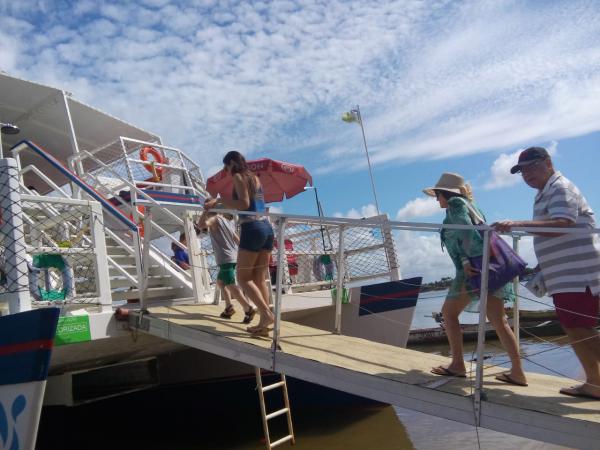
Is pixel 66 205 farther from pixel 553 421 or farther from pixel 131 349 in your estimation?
pixel 553 421

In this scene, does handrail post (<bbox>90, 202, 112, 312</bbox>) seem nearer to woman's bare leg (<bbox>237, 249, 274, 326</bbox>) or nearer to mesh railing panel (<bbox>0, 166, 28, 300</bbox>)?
mesh railing panel (<bbox>0, 166, 28, 300</bbox>)

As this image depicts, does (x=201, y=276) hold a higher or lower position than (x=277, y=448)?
higher

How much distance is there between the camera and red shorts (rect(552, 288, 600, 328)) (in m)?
2.73

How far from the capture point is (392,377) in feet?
10.9

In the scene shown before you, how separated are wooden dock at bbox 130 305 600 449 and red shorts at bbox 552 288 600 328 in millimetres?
441

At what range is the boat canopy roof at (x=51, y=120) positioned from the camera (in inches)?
322

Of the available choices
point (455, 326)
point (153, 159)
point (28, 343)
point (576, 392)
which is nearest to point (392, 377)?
point (455, 326)

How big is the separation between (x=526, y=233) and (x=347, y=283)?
4729mm

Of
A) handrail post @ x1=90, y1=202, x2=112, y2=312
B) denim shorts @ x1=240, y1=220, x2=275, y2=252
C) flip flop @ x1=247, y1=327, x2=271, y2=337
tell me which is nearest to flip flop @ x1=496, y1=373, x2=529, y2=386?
flip flop @ x1=247, y1=327, x2=271, y2=337

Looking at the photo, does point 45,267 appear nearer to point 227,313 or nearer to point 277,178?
point 227,313

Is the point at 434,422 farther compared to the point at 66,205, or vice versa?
the point at 434,422

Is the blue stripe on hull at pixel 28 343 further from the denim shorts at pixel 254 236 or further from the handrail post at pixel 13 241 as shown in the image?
the denim shorts at pixel 254 236

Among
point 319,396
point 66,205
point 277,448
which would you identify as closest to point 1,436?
point 66,205

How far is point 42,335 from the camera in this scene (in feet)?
12.8
